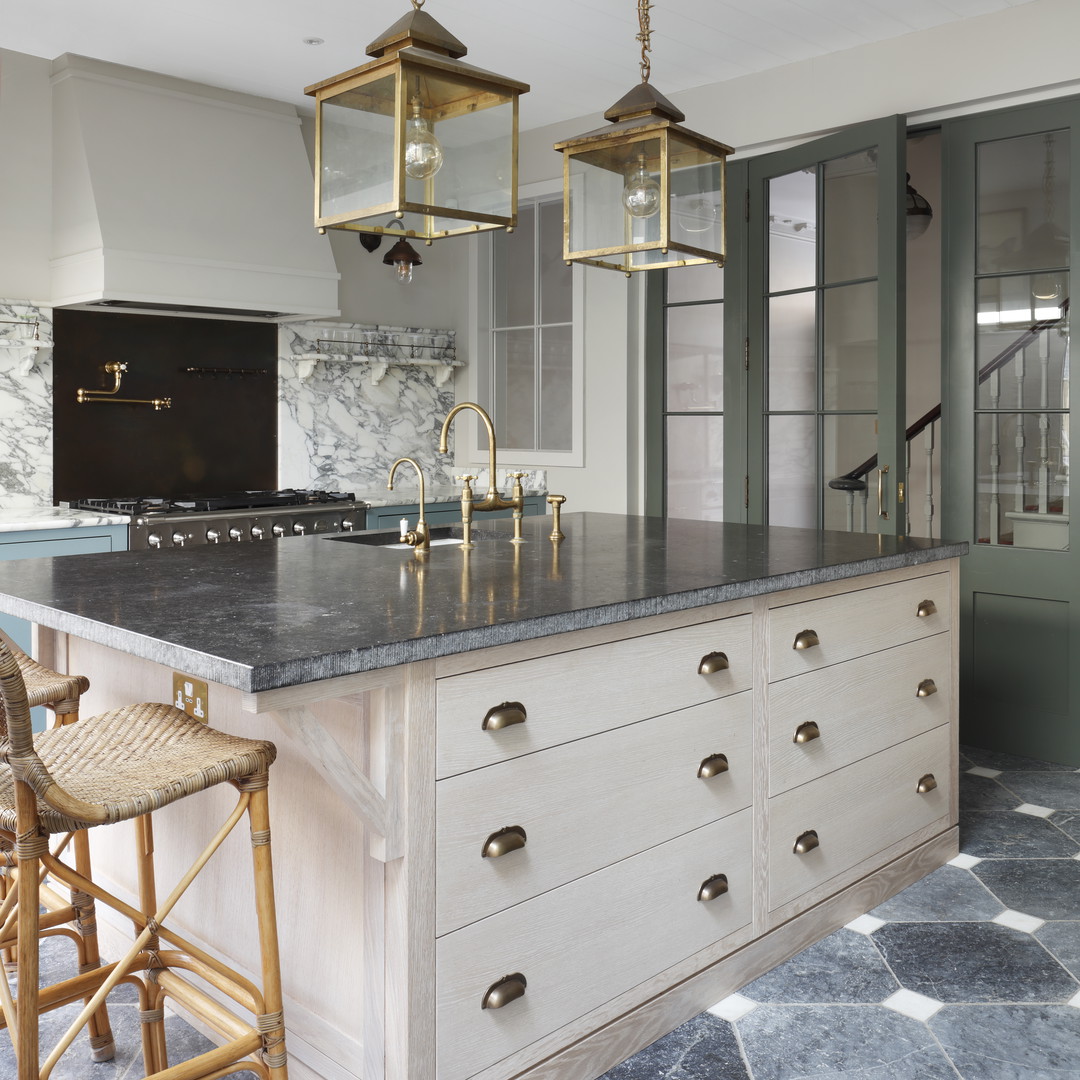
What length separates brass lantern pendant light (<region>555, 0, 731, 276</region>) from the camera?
2.59 m

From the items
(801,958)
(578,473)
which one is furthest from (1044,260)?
(801,958)

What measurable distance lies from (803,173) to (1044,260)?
3.38 ft

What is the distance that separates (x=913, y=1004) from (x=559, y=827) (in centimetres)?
99

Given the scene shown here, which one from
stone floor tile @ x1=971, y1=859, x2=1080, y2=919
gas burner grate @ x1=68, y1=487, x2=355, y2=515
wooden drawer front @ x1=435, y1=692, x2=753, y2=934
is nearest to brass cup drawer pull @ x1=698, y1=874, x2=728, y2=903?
wooden drawer front @ x1=435, y1=692, x2=753, y2=934

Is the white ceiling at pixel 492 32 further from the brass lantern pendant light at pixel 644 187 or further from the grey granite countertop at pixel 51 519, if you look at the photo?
the grey granite countertop at pixel 51 519

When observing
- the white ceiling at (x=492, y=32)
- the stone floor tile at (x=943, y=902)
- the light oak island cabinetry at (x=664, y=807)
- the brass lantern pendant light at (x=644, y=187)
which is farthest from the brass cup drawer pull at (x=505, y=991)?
the white ceiling at (x=492, y=32)

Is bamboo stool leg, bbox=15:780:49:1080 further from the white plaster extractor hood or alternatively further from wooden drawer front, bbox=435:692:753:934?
the white plaster extractor hood

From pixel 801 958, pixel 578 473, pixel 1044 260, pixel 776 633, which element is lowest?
pixel 801 958

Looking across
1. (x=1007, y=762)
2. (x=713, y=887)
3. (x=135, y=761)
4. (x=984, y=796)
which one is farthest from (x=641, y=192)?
(x=1007, y=762)

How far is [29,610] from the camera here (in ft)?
6.62

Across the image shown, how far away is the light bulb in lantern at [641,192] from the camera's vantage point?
2.64 meters

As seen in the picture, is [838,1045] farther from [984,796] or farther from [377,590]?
[984,796]

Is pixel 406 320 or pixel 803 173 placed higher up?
pixel 803 173

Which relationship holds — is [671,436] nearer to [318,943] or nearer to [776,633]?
[776,633]
